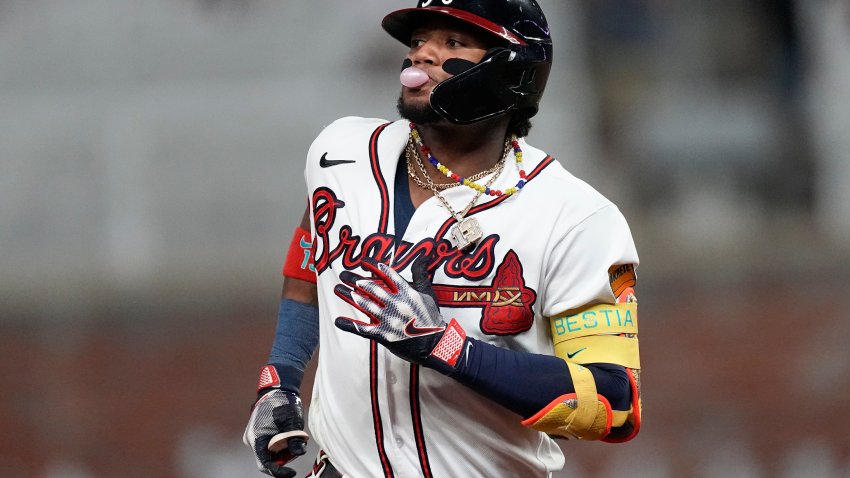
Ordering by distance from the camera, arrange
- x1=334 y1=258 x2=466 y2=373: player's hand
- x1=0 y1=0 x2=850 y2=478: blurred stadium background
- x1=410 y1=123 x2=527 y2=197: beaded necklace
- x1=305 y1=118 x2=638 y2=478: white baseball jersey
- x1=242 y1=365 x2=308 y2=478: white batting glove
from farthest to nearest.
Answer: x1=0 y1=0 x2=850 y2=478: blurred stadium background < x1=242 y1=365 x2=308 y2=478: white batting glove < x1=410 y1=123 x2=527 y2=197: beaded necklace < x1=305 y1=118 x2=638 y2=478: white baseball jersey < x1=334 y1=258 x2=466 y2=373: player's hand

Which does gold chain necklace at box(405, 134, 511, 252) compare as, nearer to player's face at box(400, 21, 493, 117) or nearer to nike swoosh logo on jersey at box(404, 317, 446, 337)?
player's face at box(400, 21, 493, 117)

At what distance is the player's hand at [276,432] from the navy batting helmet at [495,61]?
0.81 meters

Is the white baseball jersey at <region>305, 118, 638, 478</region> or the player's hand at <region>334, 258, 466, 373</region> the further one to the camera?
the white baseball jersey at <region>305, 118, 638, 478</region>

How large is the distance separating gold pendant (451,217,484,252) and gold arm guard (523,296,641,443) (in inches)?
10.1

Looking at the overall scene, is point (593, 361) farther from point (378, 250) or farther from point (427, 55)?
point (427, 55)

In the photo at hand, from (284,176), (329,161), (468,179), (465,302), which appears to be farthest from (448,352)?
(284,176)

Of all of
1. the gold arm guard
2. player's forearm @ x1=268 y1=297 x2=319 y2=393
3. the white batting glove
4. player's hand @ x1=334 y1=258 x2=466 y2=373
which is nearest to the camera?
player's hand @ x1=334 y1=258 x2=466 y2=373

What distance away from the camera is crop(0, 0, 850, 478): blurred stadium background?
7828 mm

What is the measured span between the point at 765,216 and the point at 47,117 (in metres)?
6.39

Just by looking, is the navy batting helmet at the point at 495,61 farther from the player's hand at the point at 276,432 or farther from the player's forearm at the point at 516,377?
the player's hand at the point at 276,432

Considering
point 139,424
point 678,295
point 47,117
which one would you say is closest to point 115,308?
point 47,117

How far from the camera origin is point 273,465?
2.93 metres

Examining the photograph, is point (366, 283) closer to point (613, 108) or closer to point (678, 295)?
point (678, 295)

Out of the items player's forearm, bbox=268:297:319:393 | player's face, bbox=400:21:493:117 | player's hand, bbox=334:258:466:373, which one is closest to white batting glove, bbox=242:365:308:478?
player's forearm, bbox=268:297:319:393
